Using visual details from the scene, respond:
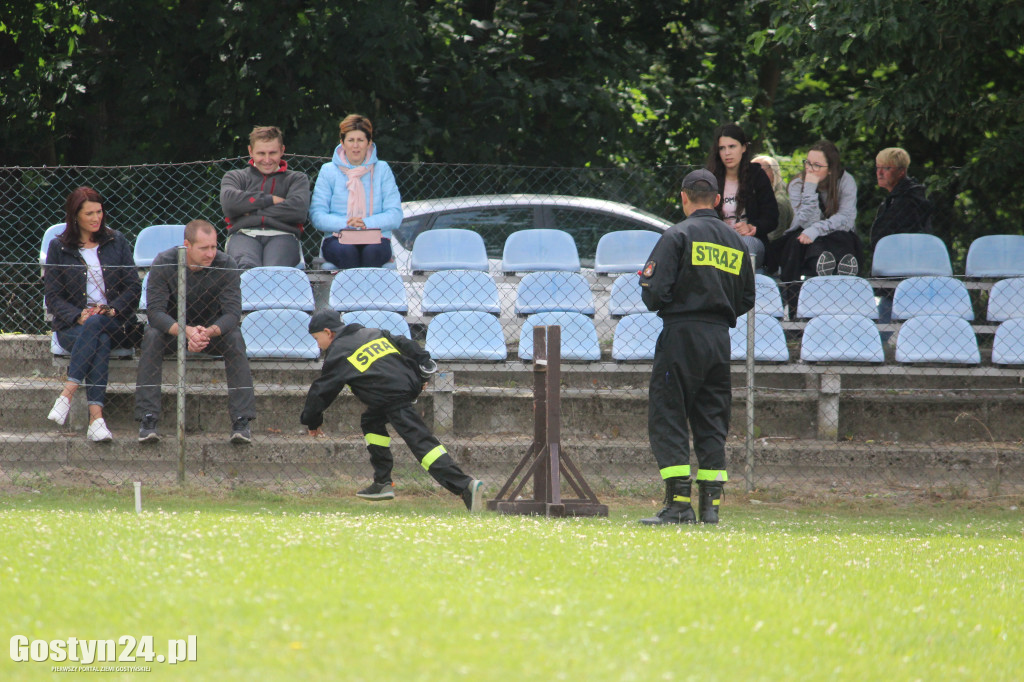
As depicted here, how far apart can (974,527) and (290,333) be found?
5.69 meters

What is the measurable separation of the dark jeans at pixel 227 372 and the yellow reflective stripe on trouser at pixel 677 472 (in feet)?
11.8

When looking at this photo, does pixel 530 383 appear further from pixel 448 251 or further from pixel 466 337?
pixel 448 251

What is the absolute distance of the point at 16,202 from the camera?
11664mm

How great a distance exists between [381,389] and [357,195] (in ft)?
9.25

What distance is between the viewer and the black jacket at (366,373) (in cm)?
816

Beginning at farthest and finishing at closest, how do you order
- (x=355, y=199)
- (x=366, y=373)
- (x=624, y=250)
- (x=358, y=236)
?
(x=624, y=250)
(x=355, y=199)
(x=358, y=236)
(x=366, y=373)

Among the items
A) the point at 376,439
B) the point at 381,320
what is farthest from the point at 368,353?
the point at 381,320

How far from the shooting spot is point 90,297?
9.75 m

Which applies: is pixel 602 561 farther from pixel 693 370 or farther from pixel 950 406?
pixel 950 406

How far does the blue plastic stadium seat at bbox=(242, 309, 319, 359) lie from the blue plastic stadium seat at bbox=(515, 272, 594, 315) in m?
1.92

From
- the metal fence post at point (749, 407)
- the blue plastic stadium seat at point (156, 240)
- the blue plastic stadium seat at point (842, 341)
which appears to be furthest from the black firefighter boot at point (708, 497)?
the blue plastic stadium seat at point (156, 240)

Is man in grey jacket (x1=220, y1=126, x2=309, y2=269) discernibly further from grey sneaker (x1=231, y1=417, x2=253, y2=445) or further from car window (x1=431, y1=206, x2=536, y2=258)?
grey sneaker (x1=231, y1=417, x2=253, y2=445)

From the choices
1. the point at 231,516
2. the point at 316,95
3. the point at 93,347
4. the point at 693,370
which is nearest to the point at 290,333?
the point at 93,347

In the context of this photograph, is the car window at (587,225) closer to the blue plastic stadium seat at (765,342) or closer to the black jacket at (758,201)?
the black jacket at (758,201)
